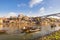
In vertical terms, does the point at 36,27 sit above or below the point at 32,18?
below

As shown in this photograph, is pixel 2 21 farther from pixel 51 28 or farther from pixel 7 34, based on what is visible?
pixel 51 28

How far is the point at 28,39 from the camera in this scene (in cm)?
423

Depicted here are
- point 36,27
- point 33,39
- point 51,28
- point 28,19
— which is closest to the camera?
point 33,39

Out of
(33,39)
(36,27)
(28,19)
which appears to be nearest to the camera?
(33,39)

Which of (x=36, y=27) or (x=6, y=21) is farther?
(x=36, y=27)

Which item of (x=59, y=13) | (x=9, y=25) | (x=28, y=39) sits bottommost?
(x=28, y=39)

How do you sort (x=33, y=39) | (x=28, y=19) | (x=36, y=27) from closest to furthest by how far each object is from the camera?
(x=33, y=39) < (x=28, y=19) < (x=36, y=27)

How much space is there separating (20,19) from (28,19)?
323 mm

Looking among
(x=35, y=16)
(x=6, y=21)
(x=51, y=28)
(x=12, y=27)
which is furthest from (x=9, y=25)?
(x=51, y=28)

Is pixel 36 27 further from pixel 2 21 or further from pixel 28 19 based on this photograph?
pixel 2 21

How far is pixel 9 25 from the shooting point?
508 centimetres

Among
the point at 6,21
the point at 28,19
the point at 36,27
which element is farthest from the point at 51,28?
the point at 6,21

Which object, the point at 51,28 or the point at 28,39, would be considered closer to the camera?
the point at 28,39

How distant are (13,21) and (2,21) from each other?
1.17 ft
